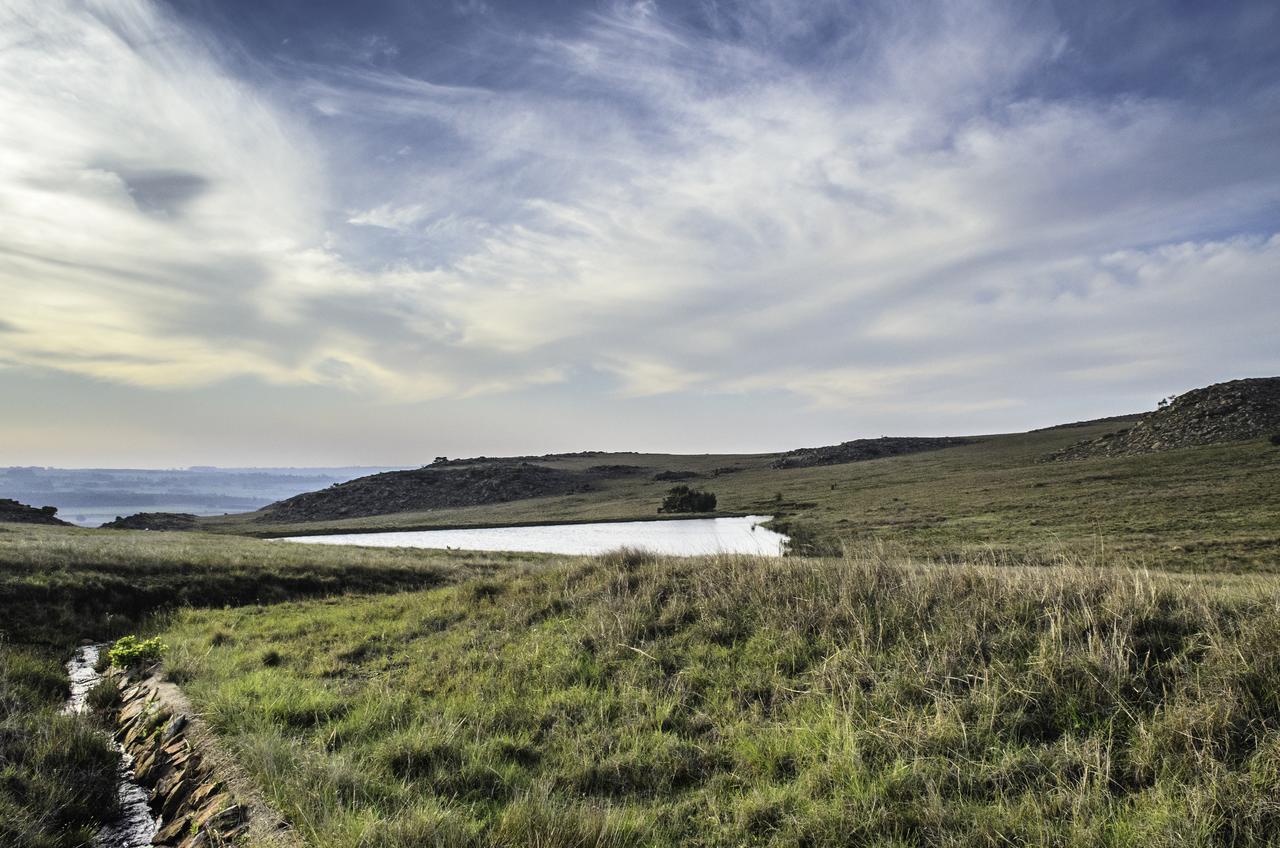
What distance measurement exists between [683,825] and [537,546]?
3861 cm

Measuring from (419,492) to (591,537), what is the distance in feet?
210

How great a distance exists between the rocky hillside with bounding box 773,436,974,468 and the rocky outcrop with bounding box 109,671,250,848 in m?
105

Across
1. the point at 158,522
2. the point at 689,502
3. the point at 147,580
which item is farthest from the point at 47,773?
the point at 158,522

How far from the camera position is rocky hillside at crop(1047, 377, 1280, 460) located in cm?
5719

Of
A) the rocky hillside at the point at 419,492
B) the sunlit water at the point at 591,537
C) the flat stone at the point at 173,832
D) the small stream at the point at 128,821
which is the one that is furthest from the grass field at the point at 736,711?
the rocky hillside at the point at 419,492

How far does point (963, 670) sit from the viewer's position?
7641 millimetres

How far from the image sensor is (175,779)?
288 inches

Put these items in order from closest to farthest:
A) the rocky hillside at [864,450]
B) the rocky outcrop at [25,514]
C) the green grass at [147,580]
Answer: the green grass at [147,580]
the rocky outcrop at [25,514]
the rocky hillside at [864,450]

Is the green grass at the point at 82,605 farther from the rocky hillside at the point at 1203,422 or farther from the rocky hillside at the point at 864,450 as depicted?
the rocky hillside at the point at 864,450

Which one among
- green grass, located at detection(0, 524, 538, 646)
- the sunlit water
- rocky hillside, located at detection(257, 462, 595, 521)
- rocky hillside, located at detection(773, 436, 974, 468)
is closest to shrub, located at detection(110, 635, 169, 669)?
green grass, located at detection(0, 524, 538, 646)

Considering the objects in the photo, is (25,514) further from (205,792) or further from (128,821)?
(205,792)

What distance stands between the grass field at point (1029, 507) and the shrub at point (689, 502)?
1763mm

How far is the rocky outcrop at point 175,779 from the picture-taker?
5902 millimetres

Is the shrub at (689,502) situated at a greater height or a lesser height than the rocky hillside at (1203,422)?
lesser
